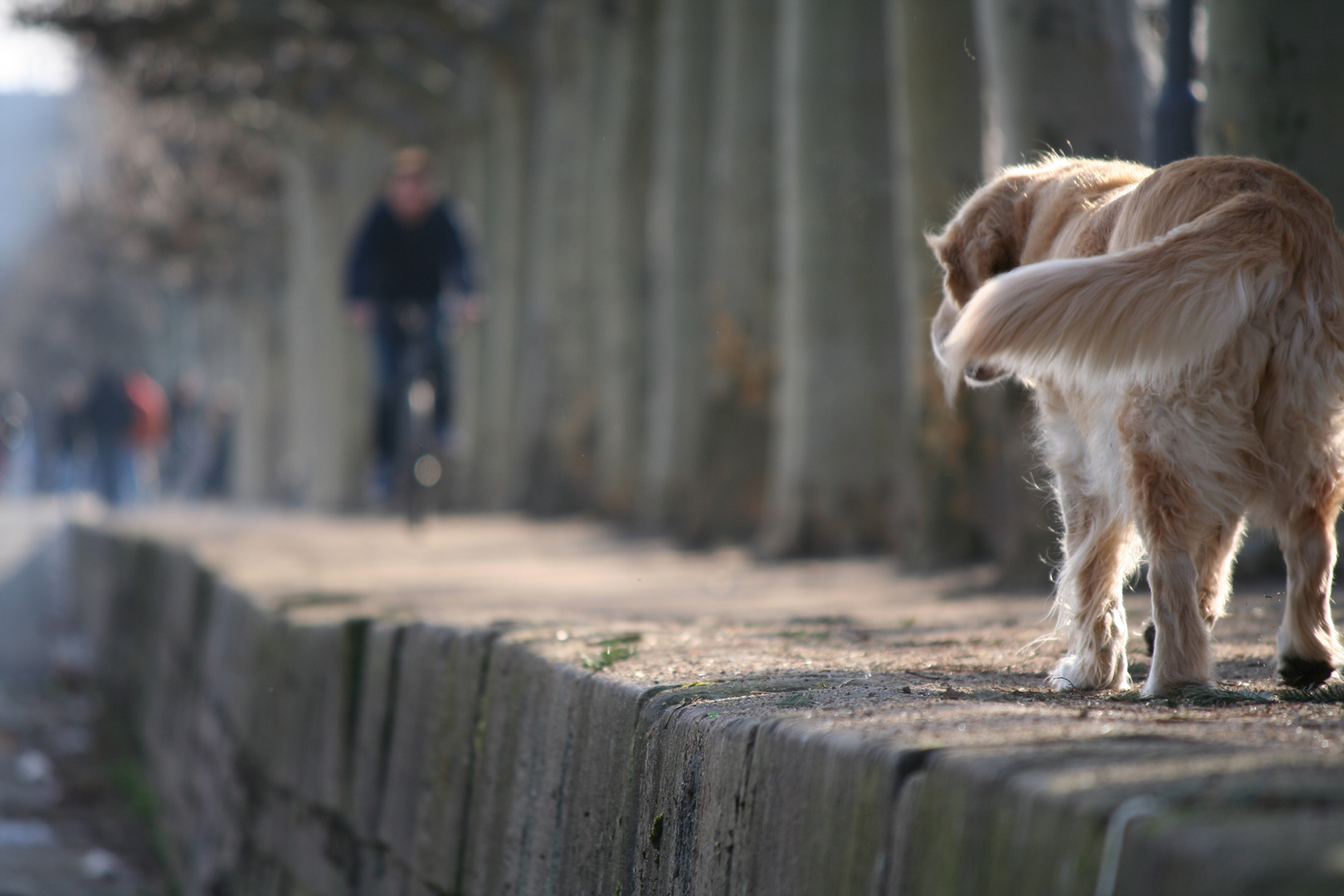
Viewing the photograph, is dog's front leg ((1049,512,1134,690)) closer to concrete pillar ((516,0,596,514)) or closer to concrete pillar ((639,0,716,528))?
concrete pillar ((639,0,716,528))

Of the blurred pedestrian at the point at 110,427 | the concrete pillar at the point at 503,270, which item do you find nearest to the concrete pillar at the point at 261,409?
the blurred pedestrian at the point at 110,427

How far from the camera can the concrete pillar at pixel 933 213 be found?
24.8 feet

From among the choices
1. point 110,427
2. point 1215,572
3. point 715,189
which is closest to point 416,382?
point 715,189

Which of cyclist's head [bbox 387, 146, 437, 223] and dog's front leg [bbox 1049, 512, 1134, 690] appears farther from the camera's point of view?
cyclist's head [bbox 387, 146, 437, 223]

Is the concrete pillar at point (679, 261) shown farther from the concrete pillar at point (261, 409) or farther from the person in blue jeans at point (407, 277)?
the concrete pillar at point (261, 409)

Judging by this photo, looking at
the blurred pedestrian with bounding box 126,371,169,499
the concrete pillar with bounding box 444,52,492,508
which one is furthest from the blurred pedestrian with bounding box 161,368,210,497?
the concrete pillar with bounding box 444,52,492,508

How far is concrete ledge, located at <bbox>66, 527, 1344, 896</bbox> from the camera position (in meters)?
1.77

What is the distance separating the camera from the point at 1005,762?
2.02 metres

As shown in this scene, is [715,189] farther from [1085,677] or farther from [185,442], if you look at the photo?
[185,442]

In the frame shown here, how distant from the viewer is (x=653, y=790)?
3.01m

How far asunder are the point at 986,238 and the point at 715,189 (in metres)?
7.09

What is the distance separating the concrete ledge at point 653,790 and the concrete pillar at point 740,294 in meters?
4.04

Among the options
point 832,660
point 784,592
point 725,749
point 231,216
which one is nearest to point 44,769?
point 784,592

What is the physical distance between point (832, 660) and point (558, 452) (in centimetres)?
1243
